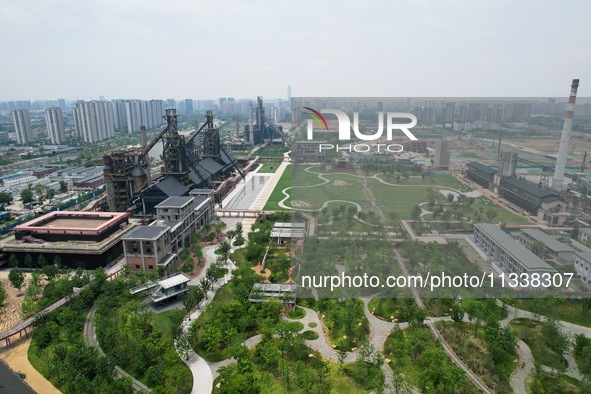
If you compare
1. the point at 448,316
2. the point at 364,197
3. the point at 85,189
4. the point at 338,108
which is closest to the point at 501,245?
the point at 448,316

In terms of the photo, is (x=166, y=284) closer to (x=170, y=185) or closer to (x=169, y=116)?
(x=170, y=185)

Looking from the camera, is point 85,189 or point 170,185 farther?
point 85,189

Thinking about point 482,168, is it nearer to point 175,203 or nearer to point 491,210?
point 491,210

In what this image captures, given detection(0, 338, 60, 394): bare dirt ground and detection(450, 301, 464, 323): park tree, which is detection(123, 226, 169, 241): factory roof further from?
detection(450, 301, 464, 323): park tree

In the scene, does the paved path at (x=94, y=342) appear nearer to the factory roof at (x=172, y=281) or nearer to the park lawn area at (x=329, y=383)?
the park lawn area at (x=329, y=383)

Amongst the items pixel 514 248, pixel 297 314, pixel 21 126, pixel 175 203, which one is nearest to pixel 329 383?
pixel 297 314

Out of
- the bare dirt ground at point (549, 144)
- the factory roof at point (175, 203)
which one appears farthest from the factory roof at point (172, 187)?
the bare dirt ground at point (549, 144)
